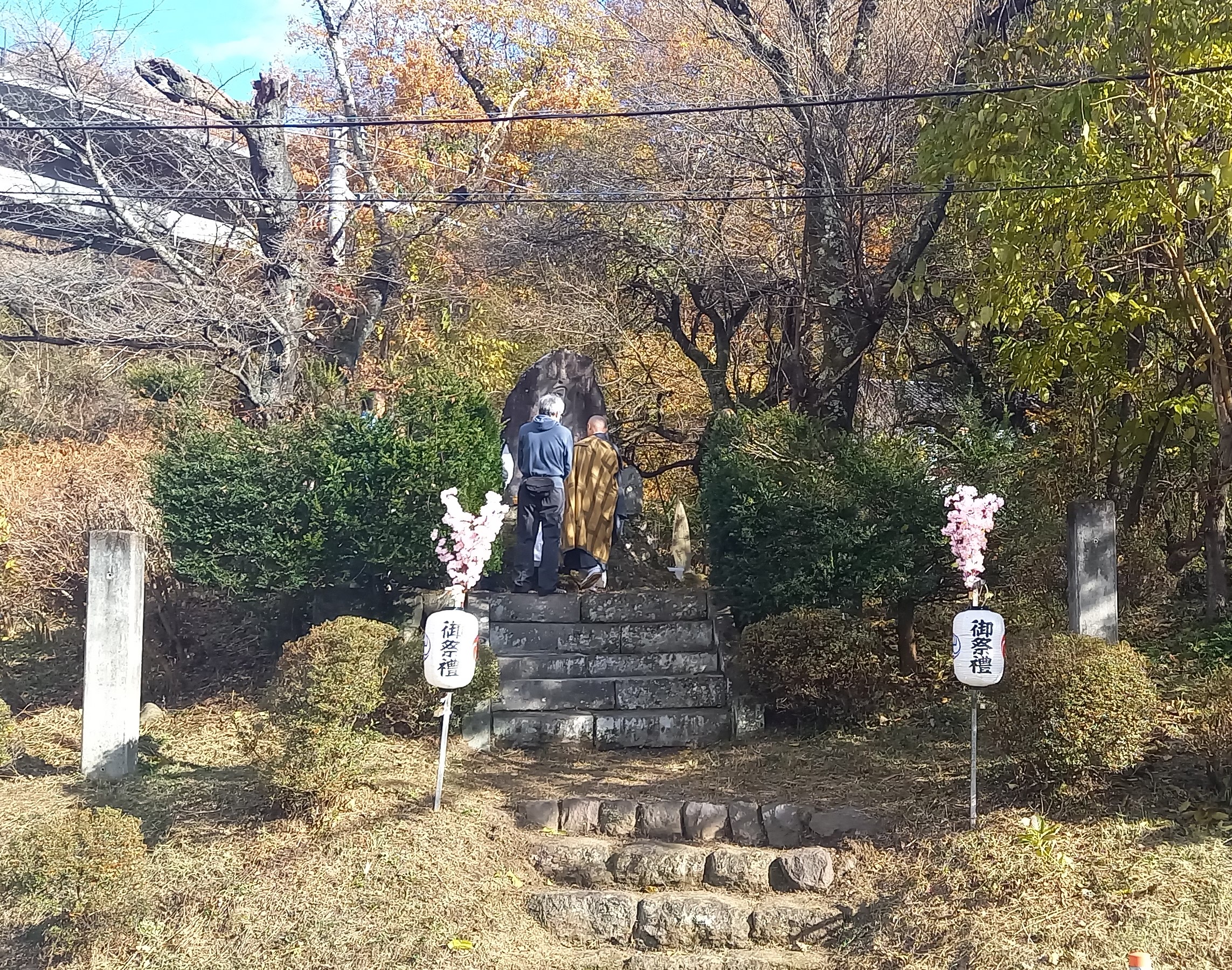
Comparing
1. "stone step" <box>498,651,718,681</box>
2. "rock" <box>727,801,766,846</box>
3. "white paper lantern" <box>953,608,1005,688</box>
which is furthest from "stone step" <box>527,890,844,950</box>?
"stone step" <box>498,651,718,681</box>

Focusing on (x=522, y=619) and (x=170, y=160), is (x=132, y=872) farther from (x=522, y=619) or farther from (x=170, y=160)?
(x=170, y=160)

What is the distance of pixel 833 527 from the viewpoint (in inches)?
355

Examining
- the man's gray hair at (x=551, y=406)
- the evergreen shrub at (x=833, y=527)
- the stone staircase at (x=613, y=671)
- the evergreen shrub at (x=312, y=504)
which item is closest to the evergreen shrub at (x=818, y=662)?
the stone staircase at (x=613, y=671)

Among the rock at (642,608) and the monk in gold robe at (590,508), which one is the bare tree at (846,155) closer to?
the monk in gold robe at (590,508)

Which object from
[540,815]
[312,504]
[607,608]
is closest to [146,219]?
[312,504]

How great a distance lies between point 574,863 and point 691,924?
0.88m

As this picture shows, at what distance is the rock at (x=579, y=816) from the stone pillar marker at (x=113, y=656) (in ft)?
11.2

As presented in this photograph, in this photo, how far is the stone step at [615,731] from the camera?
8.66 metres

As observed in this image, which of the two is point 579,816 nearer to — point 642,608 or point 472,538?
point 472,538

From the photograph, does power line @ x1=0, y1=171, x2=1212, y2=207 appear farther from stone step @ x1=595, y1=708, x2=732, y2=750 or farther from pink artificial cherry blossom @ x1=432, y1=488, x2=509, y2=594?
stone step @ x1=595, y1=708, x2=732, y2=750

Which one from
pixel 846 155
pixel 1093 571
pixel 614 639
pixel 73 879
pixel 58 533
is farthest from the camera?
pixel 58 533

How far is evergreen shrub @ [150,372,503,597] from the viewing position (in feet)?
31.9

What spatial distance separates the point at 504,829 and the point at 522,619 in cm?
349

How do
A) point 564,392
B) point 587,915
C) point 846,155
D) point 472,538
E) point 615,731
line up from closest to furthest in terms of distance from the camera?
point 587,915 → point 472,538 → point 615,731 → point 846,155 → point 564,392
